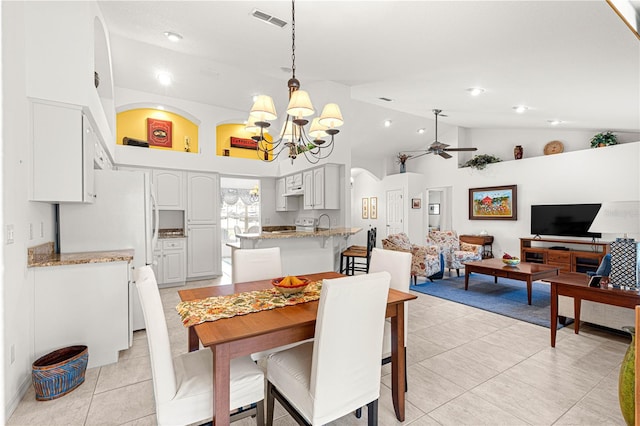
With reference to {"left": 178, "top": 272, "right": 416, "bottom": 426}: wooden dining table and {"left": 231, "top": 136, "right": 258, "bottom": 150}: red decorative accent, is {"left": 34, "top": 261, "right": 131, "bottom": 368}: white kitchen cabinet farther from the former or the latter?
{"left": 231, "top": 136, "right": 258, "bottom": 150}: red decorative accent

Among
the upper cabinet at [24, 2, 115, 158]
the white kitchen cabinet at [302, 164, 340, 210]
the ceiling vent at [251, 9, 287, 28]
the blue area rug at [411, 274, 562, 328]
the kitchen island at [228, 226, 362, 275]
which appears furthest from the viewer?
the white kitchen cabinet at [302, 164, 340, 210]

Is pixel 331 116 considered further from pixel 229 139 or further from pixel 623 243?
pixel 229 139

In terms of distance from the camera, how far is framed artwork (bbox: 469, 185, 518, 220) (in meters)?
6.82

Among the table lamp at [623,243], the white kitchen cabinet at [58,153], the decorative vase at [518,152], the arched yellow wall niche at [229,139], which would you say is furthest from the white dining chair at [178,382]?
the decorative vase at [518,152]

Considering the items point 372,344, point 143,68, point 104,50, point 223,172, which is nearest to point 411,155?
point 223,172

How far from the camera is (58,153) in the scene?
2455mm

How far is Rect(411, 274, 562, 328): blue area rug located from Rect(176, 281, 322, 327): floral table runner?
9.92ft

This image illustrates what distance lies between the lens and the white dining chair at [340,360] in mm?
1420

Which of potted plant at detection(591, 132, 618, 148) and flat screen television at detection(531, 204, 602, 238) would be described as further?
flat screen television at detection(531, 204, 602, 238)

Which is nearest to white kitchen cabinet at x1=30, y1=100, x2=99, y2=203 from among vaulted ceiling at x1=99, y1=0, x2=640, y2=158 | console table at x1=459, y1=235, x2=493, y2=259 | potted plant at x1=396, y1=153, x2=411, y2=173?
vaulted ceiling at x1=99, y1=0, x2=640, y2=158

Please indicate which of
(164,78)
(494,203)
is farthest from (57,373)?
(494,203)

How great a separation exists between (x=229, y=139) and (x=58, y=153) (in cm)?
424

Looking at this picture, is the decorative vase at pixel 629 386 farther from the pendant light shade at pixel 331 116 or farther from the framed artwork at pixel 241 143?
the framed artwork at pixel 241 143

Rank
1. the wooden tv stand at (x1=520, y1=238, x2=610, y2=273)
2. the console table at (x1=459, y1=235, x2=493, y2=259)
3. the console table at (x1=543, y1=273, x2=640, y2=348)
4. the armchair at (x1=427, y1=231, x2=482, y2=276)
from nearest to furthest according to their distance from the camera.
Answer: the console table at (x1=543, y1=273, x2=640, y2=348)
the wooden tv stand at (x1=520, y1=238, x2=610, y2=273)
the armchair at (x1=427, y1=231, x2=482, y2=276)
the console table at (x1=459, y1=235, x2=493, y2=259)
